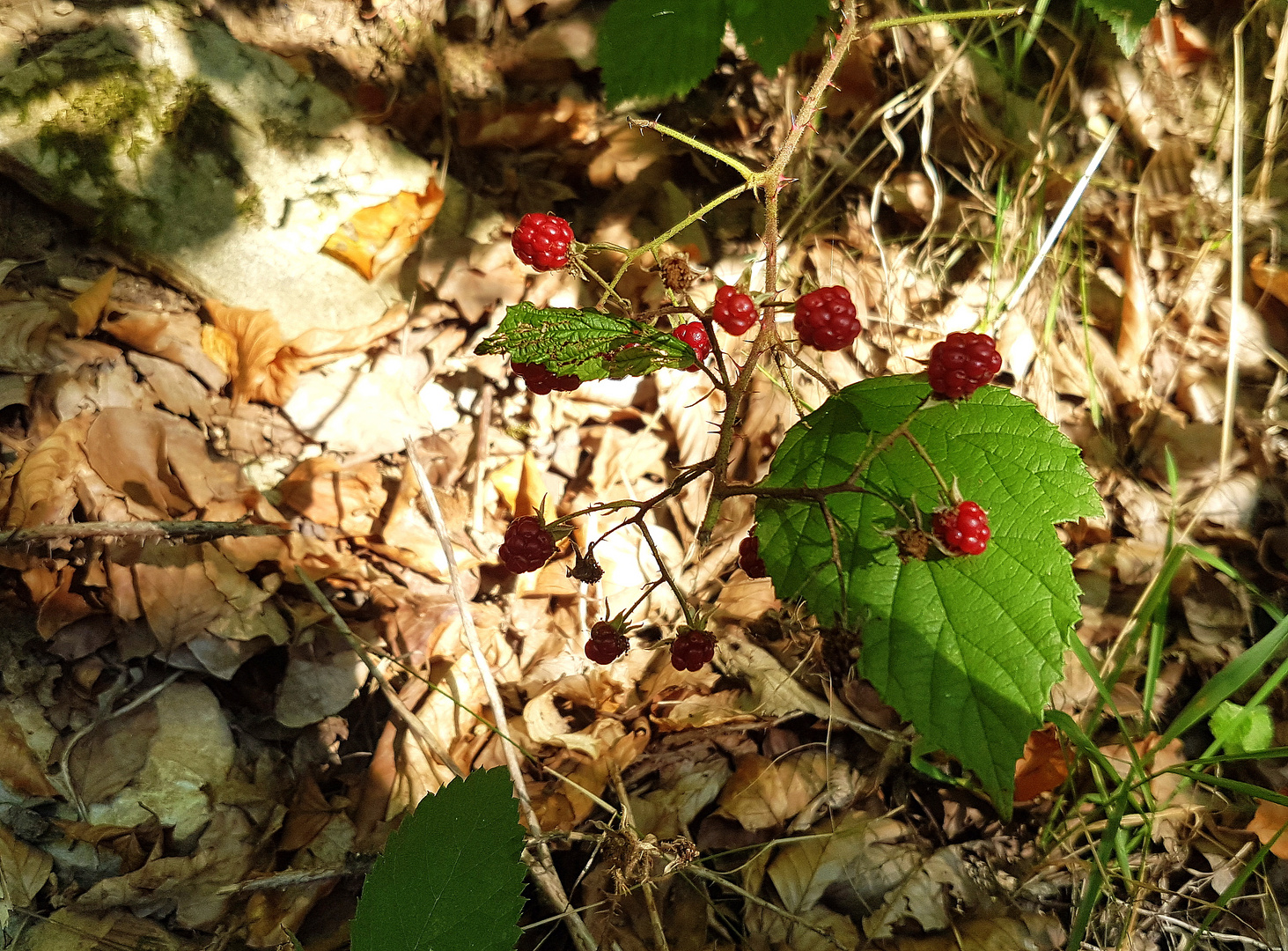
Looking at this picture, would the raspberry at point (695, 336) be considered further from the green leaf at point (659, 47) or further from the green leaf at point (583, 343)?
the green leaf at point (659, 47)

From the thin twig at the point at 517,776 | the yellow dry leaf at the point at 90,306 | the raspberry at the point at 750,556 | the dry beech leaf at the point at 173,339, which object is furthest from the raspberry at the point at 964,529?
the yellow dry leaf at the point at 90,306

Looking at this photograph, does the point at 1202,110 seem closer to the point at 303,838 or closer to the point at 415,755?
the point at 415,755

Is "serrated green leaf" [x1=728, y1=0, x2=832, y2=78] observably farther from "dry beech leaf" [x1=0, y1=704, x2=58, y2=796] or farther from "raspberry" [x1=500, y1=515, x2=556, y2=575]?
"dry beech leaf" [x1=0, y1=704, x2=58, y2=796]

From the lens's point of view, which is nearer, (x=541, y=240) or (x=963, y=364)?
(x=963, y=364)

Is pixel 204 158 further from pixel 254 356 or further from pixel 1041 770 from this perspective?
pixel 1041 770

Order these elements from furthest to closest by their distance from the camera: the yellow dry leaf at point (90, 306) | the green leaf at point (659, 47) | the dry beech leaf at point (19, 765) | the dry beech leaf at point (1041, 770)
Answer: the yellow dry leaf at point (90, 306), the green leaf at point (659, 47), the dry beech leaf at point (1041, 770), the dry beech leaf at point (19, 765)

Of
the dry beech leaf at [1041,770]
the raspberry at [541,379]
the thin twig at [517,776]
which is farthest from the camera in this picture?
the dry beech leaf at [1041,770]

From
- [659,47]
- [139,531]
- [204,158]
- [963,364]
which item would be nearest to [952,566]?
[963,364]
